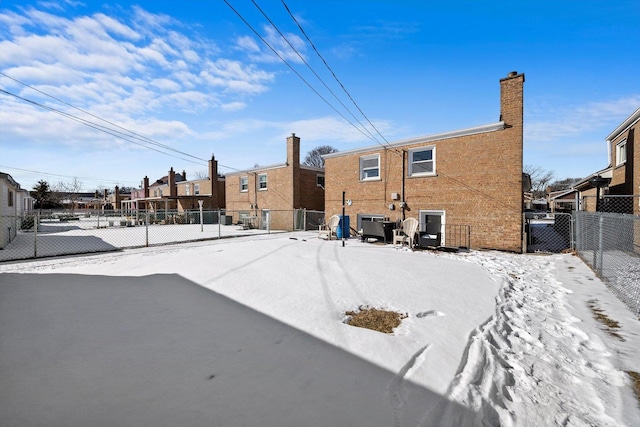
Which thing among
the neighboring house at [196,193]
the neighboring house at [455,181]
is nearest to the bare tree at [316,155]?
the neighboring house at [196,193]

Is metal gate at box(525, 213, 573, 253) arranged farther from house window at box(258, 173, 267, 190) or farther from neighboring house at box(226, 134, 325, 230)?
house window at box(258, 173, 267, 190)

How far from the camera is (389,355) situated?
332 cm

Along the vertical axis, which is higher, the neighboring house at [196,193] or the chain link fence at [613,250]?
the neighboring house at [196,193]

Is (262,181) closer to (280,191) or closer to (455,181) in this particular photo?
(280,191)

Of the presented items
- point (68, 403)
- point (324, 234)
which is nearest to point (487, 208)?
point (324, 234)

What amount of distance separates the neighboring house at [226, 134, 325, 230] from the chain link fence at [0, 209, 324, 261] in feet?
0.43

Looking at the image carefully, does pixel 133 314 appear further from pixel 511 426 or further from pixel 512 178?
pixel 512 178

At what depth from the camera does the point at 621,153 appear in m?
14.0

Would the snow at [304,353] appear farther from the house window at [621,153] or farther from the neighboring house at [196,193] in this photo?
the neighboring house at [196,193]

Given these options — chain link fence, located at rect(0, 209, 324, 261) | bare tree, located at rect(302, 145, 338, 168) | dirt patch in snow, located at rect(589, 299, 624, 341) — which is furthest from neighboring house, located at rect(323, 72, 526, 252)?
bare tree, located at rect(302, 145, 338, 168)

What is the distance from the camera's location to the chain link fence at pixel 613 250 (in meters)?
6.26

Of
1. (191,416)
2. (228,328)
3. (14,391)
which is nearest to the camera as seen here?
(191,416)

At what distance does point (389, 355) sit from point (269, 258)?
580cm

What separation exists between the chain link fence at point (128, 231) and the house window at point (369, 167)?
19.1ft
